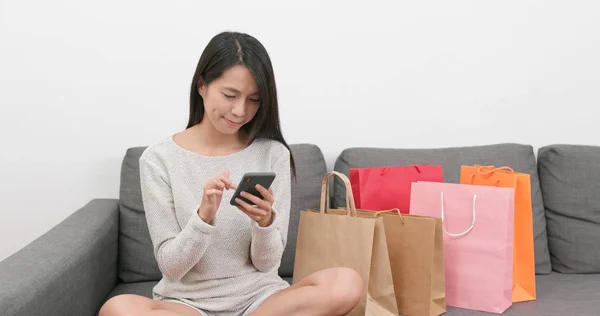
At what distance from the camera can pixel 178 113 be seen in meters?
2.32

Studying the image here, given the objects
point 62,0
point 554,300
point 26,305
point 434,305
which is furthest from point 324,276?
point 62,0

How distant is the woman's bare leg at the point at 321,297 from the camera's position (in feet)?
4.99

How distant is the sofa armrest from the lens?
139 centimetres

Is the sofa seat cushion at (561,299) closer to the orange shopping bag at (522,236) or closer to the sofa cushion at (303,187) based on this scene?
the orange shopping bag at (522,236)

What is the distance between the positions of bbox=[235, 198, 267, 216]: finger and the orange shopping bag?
30.4 inches

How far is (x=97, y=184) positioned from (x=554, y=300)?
1.51 metres

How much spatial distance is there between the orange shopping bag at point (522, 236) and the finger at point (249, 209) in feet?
2.53

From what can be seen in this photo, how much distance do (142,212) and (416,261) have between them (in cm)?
87

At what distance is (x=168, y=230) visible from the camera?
1646 mm

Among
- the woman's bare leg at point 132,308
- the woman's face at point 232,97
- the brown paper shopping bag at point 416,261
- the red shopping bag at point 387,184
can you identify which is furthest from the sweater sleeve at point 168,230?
the red shopping bag at point 387,184

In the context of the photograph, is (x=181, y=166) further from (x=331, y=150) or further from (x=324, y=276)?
(x=331, y=150)

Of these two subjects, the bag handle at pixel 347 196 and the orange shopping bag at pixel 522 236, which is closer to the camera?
the bag handle at pixel 347 196

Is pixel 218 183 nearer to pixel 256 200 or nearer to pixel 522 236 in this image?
pixel 256 200

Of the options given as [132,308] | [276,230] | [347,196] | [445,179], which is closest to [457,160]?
[445,179]
